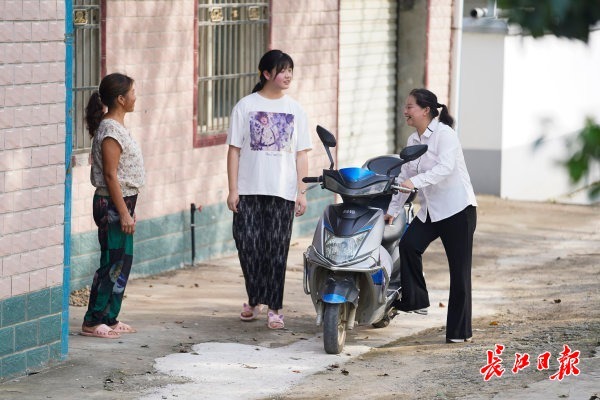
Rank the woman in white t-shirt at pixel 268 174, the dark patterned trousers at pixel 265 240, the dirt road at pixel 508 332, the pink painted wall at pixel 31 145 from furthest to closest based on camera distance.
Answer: the dark patterned trousers at pixel 265 240 → the woman in white t-shirt at pixel 268 174 → the dirt road at pixel 508 332 → the pink painted wall at pixel 31 145

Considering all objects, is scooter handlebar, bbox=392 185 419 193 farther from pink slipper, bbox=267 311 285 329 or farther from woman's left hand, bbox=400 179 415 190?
pink slipper, bbox=267 311 285 329

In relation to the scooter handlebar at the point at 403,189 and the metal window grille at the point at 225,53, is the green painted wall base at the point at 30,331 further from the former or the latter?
the metal window grille at the point at 225,53

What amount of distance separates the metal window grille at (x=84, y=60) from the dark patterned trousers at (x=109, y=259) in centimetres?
199

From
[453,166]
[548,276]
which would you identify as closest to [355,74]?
[548,276]

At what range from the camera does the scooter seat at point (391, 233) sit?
7473 mm

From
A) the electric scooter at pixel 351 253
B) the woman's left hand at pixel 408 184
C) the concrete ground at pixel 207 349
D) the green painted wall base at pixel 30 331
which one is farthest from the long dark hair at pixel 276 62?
the green painted wall base at pixel 30 331

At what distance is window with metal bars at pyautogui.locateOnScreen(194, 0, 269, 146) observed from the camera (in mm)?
10555

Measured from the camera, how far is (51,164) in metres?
6.18

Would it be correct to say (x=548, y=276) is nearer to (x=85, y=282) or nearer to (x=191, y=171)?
(x=191, y=171)

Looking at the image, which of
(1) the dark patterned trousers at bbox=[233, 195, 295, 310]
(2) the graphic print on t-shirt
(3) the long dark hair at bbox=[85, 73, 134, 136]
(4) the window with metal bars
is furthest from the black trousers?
(4) the window with metal bars

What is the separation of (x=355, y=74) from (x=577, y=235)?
3419 millimetres

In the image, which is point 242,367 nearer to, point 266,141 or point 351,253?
point 351,253

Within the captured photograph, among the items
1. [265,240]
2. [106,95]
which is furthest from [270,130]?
[106,95]

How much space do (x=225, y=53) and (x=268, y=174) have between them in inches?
141
